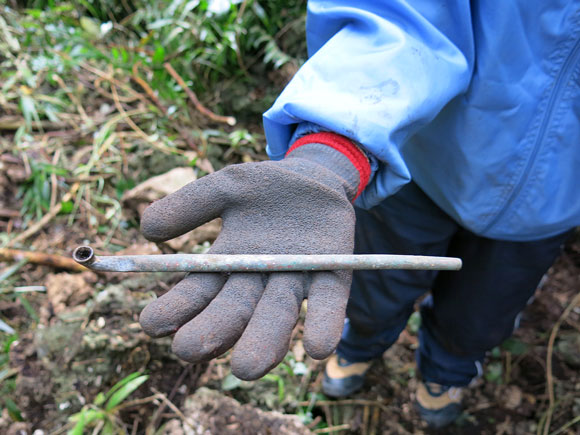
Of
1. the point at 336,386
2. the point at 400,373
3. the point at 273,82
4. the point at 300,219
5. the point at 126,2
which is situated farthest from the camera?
the point at 126,2

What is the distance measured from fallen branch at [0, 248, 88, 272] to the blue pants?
4.39 feet

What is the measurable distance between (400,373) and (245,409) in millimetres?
905

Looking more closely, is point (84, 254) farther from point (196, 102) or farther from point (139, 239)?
point (196, 102)

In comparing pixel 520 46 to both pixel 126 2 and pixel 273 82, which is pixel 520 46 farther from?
pixel 126 2

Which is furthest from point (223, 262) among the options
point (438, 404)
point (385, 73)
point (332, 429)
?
point (438, 404)

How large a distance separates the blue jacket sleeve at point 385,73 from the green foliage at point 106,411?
3.72 feet

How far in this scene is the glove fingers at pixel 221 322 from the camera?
884 mm

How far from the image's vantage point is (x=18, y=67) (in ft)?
9.11

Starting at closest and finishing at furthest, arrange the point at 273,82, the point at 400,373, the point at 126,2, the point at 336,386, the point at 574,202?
1. the point at 574,202
2. the point at 336,386
3. the point at 400,373
4. the point at 273,82
5. the point at 126,2

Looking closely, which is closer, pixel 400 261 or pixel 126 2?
pixel 400 261

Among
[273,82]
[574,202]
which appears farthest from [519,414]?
[273,82]

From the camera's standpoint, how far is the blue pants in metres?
1.46


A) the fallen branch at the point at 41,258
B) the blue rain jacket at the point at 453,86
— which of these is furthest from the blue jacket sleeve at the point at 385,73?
the fallen branch at the point at 41,258

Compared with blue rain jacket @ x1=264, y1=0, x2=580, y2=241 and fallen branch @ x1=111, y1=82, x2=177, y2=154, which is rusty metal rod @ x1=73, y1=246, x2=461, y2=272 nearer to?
blue rain jacket @ x1=264, y1=0, x2=580, y2=241
